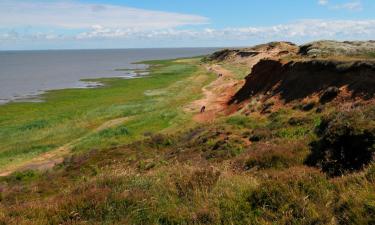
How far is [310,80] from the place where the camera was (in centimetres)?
2852

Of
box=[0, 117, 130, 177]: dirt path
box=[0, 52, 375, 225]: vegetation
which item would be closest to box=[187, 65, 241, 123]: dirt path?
box=[0, 117, 130, 177]: dirt path

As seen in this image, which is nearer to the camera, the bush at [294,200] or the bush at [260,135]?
the bush at [294,200]

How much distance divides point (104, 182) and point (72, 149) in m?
20.0

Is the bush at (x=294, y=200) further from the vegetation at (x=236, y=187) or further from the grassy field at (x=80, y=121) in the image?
the grassy field at (x=80, y=121)

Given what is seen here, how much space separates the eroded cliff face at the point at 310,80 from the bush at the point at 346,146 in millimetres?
11869

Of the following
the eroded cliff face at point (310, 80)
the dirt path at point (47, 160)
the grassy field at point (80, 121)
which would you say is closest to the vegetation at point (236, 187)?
the dirt path at point (47, 160)

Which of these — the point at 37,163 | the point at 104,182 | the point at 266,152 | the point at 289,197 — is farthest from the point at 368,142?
the point at 37,163

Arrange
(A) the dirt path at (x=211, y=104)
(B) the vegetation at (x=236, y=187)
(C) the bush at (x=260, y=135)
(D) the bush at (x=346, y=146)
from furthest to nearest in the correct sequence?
(A) the dirt path at (x=211, y=104), (C) the bush at (x=260, y=135), (D) the bush at (x=346, y=146), (B) the vegetation at (x=236, y=187)

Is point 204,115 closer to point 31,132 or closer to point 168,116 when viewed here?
point 168,116

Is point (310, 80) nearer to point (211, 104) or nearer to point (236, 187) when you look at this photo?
point (211, 104)

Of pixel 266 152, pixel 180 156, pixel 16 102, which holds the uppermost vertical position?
pixel 266 152

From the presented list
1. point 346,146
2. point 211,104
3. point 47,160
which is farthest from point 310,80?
point 346,146

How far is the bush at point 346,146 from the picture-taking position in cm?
884

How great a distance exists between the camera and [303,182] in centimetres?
673
